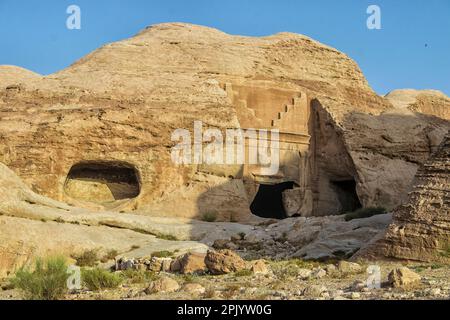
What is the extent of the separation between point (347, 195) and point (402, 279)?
2095 cm

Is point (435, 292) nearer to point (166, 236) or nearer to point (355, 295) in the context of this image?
point (355, 295)

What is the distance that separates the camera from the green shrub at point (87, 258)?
567 inches

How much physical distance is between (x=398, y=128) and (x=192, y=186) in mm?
11539

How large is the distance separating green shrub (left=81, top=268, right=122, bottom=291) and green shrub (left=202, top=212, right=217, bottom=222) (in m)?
11.8

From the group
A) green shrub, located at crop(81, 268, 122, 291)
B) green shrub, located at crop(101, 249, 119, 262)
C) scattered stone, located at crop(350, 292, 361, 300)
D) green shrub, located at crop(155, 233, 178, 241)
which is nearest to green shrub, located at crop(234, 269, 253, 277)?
green shrub, located at crop(81, 268, 122, 291)

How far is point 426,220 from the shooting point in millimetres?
11617

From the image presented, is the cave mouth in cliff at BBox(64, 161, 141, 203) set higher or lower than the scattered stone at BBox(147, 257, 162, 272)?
higher

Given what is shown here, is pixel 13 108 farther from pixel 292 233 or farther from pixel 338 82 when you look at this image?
pixel 338 82

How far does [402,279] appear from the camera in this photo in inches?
336

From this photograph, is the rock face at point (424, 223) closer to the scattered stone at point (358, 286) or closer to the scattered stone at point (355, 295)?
the scattered stone at point (358, 286)

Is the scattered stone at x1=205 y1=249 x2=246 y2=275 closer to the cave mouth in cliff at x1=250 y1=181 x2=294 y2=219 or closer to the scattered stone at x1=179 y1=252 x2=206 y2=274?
the scattered stone at x1=179 y1=252 x2=206 y2=274

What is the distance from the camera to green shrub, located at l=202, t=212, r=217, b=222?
2222cm

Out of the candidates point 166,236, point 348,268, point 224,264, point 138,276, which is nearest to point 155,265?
point 138,276
